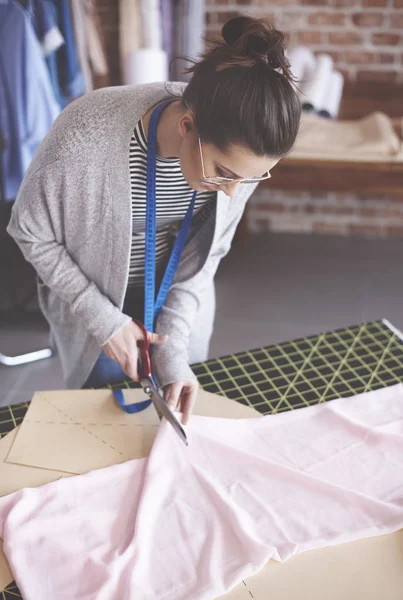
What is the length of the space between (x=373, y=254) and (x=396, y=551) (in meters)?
2.62

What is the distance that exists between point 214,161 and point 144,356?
0.43 metres

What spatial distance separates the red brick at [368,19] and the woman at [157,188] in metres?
2.22

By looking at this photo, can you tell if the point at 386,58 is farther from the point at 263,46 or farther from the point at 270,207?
the point at 263,46

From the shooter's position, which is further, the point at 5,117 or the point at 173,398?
the point at 5,117

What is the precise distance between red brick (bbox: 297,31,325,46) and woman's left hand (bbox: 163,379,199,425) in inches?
99.7

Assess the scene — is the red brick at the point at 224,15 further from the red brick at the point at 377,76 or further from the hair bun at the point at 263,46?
the hair bun at the point at 263,46

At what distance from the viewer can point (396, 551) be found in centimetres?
102

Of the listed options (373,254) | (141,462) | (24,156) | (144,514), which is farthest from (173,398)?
(373,254)

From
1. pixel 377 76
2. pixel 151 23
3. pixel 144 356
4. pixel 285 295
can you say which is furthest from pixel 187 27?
pixel 144 356

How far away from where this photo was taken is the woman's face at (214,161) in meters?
1.07

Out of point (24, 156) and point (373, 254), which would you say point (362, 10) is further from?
point (24, 156)

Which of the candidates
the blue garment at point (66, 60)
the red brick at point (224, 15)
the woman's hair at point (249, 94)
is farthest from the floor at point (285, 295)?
the woman's hair at point (249, 94)

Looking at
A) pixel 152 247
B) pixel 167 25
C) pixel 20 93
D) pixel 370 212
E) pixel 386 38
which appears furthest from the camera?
pixel 370 212

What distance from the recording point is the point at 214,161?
43.7 inches
